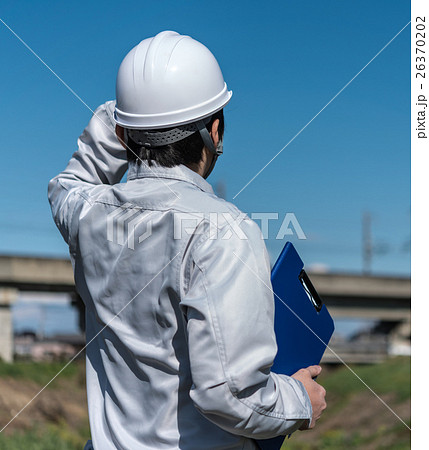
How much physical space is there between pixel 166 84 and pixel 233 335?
0.70 metres

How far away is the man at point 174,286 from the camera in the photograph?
134cm

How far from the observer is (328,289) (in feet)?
91.5

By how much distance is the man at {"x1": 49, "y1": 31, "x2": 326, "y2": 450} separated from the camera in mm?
1338

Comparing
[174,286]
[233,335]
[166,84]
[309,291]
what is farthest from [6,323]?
[233,335]

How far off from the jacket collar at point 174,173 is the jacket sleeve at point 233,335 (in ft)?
0.79

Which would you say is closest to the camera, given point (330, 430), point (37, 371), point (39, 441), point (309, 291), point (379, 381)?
point (309, 291)

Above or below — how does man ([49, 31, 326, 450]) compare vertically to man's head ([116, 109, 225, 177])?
below

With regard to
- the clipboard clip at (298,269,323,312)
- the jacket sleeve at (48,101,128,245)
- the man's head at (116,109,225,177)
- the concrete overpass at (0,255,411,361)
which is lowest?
the concrete overpass at (0,255,411,361)

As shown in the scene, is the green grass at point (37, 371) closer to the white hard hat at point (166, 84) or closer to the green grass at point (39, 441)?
the green grass at point (39, 441)

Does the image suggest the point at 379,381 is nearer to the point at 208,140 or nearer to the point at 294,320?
the point at 294,320

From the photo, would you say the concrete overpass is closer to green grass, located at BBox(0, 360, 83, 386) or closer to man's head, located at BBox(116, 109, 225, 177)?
green grass, located at BBox(0, 360, 83, 386)

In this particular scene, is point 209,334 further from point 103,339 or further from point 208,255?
point 103,339

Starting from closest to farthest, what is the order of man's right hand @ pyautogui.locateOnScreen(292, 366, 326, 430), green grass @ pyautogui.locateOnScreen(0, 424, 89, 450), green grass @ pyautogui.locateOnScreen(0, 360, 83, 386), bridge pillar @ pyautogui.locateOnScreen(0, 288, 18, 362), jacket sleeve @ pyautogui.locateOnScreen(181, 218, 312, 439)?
jacket sleeve @ pyautogui.locateOnScreen(181, 218, 312, 439) < man's right hand @ pyautogui.locateOnScreen(292, 366, 326, 430) < green grass @ pyautogui.locateOnScreen(0, 424, 89, 450) < green grass @ pyautogui.locateOnScreen(0, 360, 83, 386) < bridge pillar @ pyautogui.locateOnScreen(0, 288, 18, 362)

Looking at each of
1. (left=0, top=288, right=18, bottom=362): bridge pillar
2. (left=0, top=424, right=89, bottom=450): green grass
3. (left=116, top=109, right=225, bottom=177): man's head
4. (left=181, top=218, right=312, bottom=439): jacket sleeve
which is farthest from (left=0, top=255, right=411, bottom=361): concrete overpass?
(left=181, top=218, right=312, bottom=439): jacket sleeve
